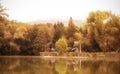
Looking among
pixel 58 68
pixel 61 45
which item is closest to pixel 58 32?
pixel 61 45

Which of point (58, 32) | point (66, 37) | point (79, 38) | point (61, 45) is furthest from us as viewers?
point (58, 32)

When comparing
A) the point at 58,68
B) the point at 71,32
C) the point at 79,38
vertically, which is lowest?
the point at 58,68

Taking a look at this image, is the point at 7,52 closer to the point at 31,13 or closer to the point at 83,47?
the point at 31,13

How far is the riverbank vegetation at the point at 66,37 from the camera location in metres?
21.2

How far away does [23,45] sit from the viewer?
22828mm

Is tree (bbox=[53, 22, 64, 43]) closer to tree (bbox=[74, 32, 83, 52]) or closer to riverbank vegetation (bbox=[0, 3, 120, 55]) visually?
riverbank vegetation (bbox=[0, 3, 120, 55])

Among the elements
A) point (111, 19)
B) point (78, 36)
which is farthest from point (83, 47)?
point (111, 19)

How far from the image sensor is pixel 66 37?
24.5 metres

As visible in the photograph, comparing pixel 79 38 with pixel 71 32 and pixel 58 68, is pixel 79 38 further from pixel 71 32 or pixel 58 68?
pixel 58 68

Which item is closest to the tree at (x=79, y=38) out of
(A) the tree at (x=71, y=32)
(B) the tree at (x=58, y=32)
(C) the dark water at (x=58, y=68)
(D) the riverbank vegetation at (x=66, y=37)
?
(D) the riverbank vegetation at (x=66, y=37)

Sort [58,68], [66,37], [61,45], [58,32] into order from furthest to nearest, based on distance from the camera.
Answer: [58,32] < [66,37] < [61,45] < [58,68]

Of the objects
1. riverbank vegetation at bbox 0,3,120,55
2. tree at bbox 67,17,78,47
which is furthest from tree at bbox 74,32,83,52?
tree at bbox 67,17,78,47

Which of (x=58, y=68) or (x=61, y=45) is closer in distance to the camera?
Result: (x=58, y=68)

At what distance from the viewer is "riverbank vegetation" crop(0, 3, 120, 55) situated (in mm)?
21172
